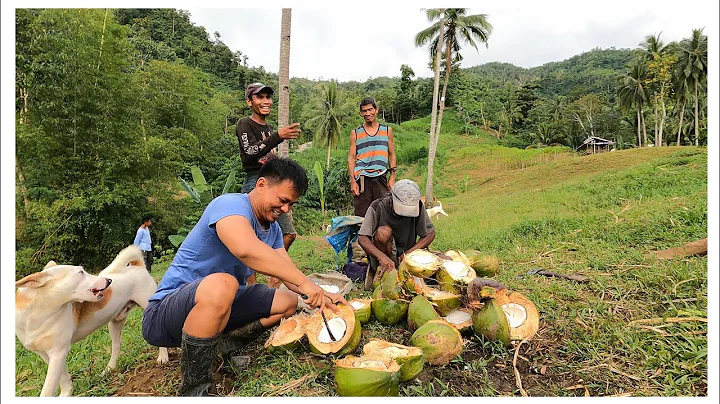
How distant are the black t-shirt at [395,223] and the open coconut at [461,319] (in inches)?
37.8

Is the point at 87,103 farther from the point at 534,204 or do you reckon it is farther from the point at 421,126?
the point at 421,126

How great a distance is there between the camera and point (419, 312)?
7.30 feet

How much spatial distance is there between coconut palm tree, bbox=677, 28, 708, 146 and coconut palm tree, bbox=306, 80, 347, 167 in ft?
78.6

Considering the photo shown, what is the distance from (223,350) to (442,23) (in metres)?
14.2

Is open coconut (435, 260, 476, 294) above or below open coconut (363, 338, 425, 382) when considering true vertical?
above

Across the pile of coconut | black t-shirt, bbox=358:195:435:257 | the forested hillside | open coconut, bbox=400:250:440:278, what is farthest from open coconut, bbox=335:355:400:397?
the forested hillside

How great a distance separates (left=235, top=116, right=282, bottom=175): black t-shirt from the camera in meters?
3.07

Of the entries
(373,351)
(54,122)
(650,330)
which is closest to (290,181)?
(373,351)

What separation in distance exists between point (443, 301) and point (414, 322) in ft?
0.85

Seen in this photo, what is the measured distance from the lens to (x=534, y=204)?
7.99m

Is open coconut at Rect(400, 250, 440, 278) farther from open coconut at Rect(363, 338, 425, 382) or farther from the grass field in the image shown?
open coconut at Rect(363, 338, 425, 382)

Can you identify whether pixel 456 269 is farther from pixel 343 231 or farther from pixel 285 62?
pixel 285 62

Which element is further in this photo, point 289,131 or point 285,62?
point 285,62

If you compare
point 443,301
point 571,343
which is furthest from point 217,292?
point 571,343
